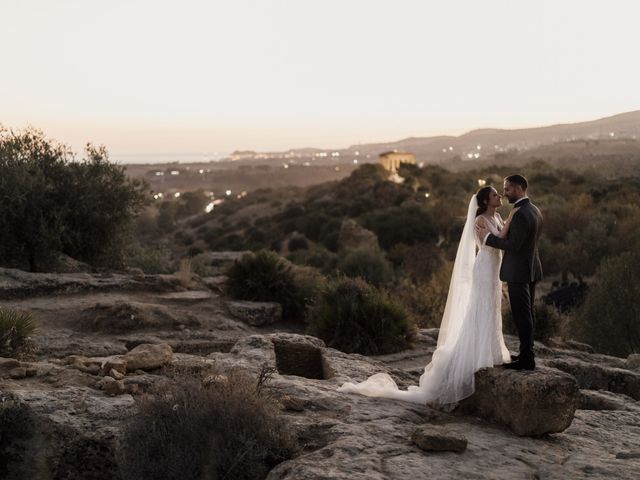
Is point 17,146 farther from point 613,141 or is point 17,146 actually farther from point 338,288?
point 613,141

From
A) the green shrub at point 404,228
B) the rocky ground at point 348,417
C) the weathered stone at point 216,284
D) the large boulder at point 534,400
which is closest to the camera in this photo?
the rocky ground at point 348,417

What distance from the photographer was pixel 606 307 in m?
13.3

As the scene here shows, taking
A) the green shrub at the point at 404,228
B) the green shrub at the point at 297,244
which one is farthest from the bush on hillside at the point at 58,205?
the green shrub at the point at 297,244

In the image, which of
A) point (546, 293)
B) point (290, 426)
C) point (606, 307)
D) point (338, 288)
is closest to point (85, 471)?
point (290, 426)

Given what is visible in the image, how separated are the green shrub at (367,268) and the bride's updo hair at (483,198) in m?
10.2

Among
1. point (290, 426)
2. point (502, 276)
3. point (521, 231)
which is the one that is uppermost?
point (521, 231)

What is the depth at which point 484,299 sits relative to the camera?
6.63m

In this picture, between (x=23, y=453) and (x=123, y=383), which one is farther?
(x=123, y=383)

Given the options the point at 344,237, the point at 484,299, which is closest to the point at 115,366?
the point at 484,299

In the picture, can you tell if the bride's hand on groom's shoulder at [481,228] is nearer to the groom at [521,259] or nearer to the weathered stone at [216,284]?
the groom at [521,259]

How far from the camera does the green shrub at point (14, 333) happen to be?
7.91 metres

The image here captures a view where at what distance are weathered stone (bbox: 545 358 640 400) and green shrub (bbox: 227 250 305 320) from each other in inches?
222

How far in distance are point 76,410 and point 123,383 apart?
2.39 feet

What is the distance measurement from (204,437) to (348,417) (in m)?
1.56
